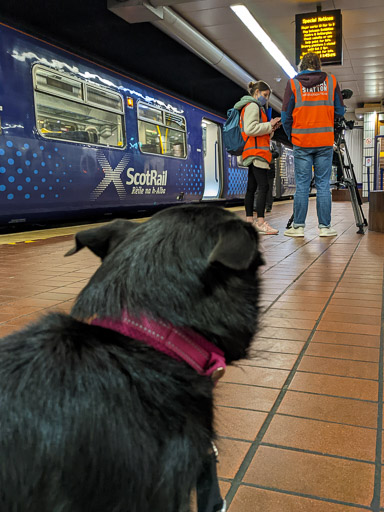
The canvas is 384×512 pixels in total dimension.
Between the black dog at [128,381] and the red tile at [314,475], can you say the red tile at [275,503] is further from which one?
the black dog at [128,381]

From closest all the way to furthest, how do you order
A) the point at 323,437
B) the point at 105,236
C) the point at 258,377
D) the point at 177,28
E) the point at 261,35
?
the point at 105,236
the point at 323,437
the point at 258,377
the point at 177,28
the point at 261,35

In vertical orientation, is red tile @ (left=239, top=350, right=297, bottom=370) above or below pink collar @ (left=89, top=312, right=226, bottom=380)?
below

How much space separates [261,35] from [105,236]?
1141cm

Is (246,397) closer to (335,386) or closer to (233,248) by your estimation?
(335,386)

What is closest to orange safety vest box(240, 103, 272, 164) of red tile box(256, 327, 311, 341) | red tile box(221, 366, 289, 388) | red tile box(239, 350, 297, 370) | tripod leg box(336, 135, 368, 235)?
tripod leg box(336, 135, 368, 235)

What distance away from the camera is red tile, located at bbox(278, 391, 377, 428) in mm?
1537

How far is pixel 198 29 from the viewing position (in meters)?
10.7

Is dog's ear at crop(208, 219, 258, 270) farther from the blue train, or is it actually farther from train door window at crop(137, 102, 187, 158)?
train door window at crop(137, 102, 187, 158)

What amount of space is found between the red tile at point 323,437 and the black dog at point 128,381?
604 mm

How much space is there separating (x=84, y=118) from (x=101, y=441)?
285 inches

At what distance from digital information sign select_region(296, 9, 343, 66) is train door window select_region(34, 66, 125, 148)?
3.88 m

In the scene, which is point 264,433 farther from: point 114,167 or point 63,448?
point 114,167

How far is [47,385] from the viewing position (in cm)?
77

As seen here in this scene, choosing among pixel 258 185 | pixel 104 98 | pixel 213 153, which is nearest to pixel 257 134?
pixel 258 185
